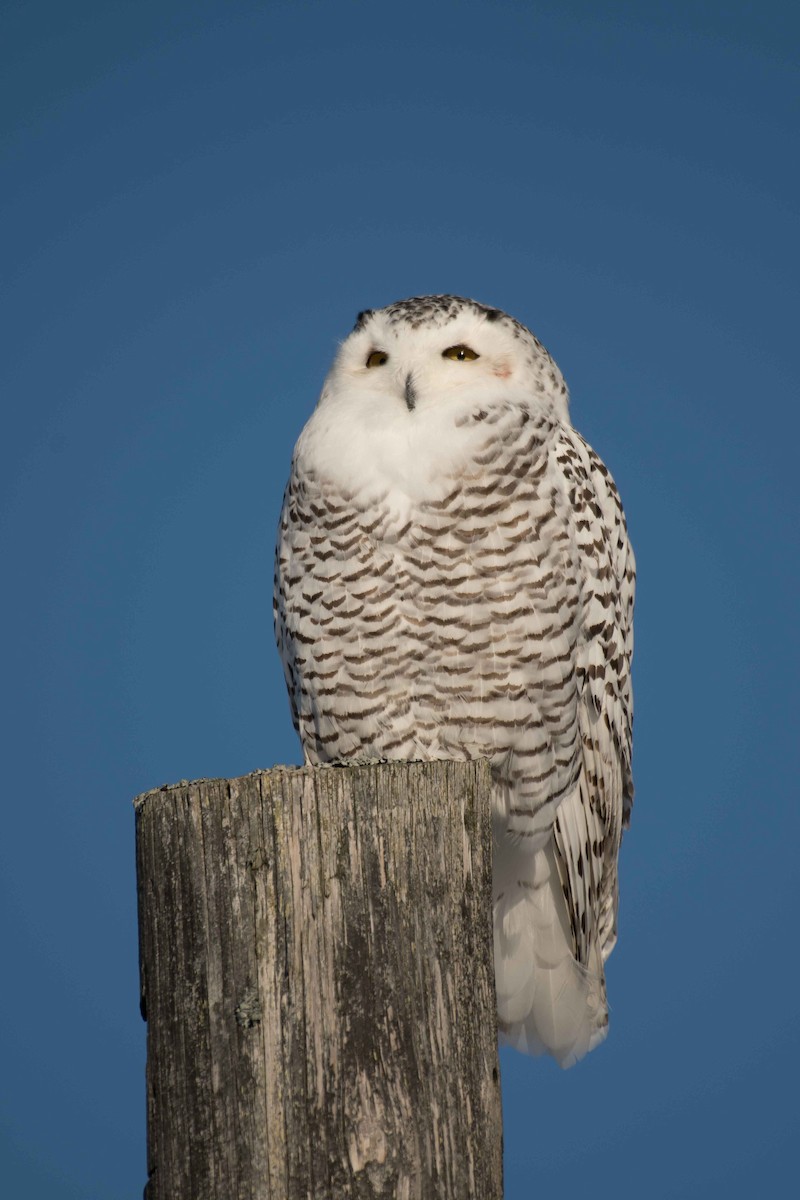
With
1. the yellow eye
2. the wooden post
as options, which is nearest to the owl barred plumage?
the yellow eye

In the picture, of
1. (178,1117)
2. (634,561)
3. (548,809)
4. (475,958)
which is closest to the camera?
(178,1117)

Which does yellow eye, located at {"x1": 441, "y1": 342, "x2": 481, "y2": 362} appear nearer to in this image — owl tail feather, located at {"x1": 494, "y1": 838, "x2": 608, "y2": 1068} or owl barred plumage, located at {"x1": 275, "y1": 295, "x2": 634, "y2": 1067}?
owl barred plumage, located at {"x1": 275, "y1": 295, "x2": 634, "y2": 1067}

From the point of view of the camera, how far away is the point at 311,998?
2309mm

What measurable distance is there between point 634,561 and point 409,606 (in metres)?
0.97

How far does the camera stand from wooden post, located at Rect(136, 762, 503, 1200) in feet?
7.40

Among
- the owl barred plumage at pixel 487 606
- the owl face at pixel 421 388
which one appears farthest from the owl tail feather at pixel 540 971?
the owl face at pixel 421 388

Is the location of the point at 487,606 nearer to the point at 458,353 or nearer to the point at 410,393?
the point at 410,393

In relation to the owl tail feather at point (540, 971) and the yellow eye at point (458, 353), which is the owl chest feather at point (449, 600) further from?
the owl tail feather at point (540, 971)

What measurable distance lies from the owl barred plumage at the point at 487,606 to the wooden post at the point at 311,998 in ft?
3.95

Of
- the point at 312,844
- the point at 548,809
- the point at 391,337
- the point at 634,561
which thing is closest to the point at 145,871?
the point at 312,844

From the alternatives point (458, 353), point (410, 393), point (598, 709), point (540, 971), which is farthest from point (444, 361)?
point (540, 971)

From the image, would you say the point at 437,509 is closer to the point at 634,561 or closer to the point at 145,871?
the point at 634,561

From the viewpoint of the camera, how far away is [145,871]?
97.3 inches

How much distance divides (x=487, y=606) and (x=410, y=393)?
70 cm
